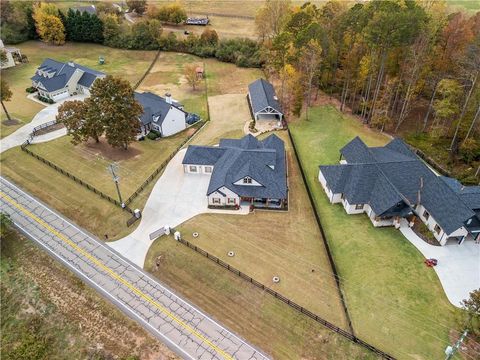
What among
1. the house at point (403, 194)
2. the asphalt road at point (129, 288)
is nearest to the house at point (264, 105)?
the house at point (403, 194)

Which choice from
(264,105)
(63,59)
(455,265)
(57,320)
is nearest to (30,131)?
(63,59)

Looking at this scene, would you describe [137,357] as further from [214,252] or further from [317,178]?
[317,178]

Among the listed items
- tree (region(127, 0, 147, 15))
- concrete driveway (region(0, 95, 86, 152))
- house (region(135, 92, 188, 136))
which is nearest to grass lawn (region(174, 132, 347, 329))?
house (region(135, 92, 188, 136))

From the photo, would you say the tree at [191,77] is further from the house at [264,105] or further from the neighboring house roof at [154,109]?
the neighboring house roof at [154,109]

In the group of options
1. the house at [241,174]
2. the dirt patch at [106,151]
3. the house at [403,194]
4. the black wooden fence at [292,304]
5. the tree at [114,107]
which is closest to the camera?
the black wooden fence at [292,304]

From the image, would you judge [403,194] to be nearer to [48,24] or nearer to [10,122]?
[10,122]

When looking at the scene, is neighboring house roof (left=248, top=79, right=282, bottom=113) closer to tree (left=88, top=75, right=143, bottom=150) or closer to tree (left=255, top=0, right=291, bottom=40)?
tree (left=88, top=75, right=143, bottom=150)

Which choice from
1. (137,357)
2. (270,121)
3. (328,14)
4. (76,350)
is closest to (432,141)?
(270,121)
